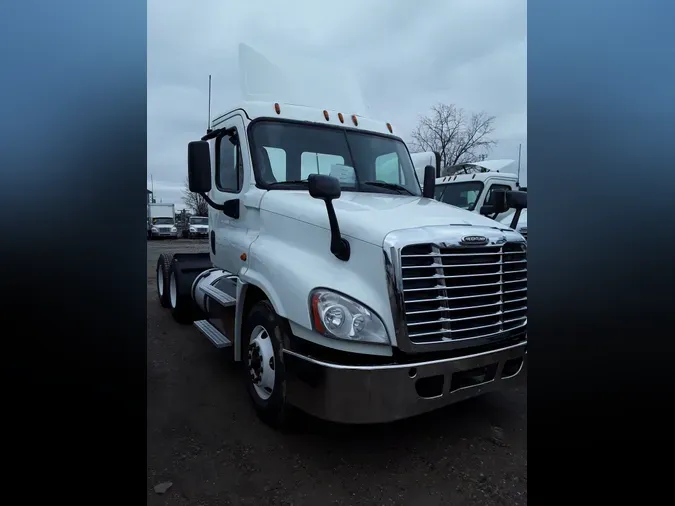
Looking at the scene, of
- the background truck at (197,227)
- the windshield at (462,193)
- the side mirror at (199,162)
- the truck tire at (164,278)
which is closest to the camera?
the side mirror at (199,162)

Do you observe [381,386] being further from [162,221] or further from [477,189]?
[162,221]

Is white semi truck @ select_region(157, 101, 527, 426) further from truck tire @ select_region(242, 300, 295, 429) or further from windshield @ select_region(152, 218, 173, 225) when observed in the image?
windshield @ select_region(152, 218, 173, 225)

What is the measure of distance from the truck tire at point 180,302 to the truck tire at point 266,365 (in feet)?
9.81

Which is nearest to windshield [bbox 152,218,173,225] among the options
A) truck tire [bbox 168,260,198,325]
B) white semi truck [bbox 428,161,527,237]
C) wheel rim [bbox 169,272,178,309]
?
white semi truck [bbox 428,161,527,237]

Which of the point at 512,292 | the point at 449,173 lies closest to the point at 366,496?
the point at 512,292

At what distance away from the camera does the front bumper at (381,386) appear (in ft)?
8.38

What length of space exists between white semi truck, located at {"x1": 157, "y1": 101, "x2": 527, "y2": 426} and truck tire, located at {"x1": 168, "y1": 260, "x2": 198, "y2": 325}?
7.59 feet

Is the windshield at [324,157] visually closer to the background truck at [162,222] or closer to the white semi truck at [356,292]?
the white semi truck at [356,292]

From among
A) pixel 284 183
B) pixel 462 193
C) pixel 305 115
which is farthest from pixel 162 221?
pixel 284 183

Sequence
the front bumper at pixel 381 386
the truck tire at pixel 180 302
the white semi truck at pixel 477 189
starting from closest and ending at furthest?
the front bumper at pixel 381 386
the truck tire at pixel 180 302
the white semi truck at pixel 477 189

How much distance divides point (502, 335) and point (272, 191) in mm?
2269

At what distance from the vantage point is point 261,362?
3.28 metres

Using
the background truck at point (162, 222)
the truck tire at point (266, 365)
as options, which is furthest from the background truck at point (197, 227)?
the truck tire at point (266, 365)
